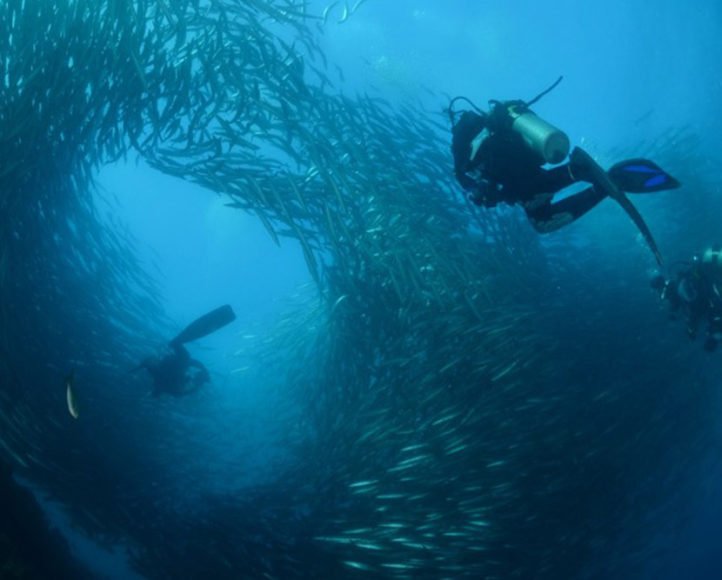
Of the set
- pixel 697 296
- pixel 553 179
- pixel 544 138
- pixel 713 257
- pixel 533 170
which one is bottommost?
pixel 697 296

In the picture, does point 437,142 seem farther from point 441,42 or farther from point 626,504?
point 441,42

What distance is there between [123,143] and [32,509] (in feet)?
16.5

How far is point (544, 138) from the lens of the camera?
3377 millimetres

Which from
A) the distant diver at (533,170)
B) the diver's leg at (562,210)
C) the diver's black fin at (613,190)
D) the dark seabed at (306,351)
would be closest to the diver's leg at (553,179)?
the distant diver at (533,170)

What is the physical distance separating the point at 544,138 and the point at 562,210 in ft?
2.69

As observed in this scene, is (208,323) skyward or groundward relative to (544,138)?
skyward

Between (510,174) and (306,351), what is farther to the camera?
(306,351)

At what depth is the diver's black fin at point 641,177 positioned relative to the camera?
362cm

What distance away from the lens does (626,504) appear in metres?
11.7

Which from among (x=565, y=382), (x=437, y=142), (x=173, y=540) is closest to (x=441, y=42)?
(x=437, y=142)

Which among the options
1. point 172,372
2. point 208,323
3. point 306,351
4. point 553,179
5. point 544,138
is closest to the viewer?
point 544,138

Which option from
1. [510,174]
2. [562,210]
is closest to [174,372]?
[510,174]

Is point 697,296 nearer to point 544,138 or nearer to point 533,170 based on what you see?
point 533,170

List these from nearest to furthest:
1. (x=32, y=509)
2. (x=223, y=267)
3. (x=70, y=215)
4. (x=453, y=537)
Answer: (x=32, y=509)
(x=453, y=537)
(x=70, y=215)
(x=223, y=267)
